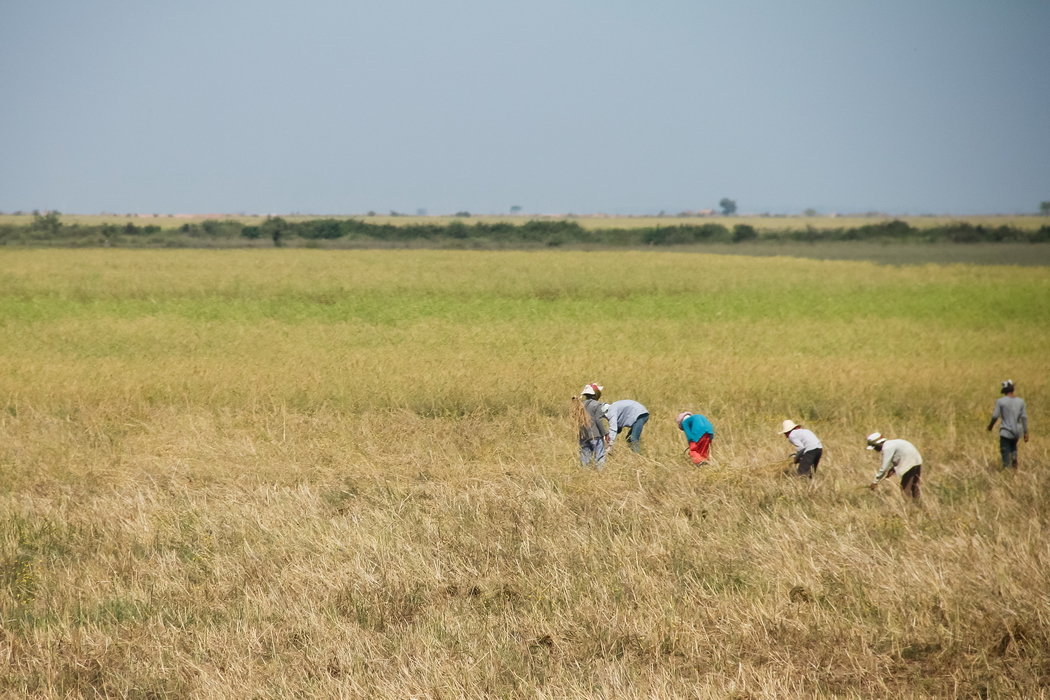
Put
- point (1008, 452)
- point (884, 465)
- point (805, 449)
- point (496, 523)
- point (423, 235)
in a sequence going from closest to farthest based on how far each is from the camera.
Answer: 1. point (496, 523)
2. point (884, 465)
3. point (805, 449)
4. point (1008, 452)
5. point (423, 235)

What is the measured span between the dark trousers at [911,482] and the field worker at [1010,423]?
7.08 feet

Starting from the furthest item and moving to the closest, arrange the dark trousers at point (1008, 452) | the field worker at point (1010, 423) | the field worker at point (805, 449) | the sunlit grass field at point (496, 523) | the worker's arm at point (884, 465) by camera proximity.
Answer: the dark trousers at point (1008, 452)
the field worker at point (1010, 423)
the field worker at point (805, 449)
the worker's arm at point (884, 465)
the sunlit grass field at point (496, 523)

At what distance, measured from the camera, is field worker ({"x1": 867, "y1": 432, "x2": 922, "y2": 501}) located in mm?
11320

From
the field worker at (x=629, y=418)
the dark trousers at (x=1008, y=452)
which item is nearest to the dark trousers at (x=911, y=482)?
the dark trousers at (x=1008, y=452)

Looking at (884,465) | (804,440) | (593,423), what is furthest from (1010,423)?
(593,423)

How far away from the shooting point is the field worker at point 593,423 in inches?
512

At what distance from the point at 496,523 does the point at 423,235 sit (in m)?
87.1

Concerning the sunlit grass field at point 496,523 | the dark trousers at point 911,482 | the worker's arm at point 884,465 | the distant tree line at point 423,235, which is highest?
the distant tree line at point 423,235

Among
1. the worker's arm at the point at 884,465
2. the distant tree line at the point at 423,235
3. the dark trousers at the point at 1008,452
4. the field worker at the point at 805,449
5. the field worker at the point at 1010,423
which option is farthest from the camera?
the distant tree line at the point at 423,235

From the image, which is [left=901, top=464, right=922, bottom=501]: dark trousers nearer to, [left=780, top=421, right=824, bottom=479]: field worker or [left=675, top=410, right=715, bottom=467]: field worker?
[left=780, top=421, right=824, bottom=479]: field worker

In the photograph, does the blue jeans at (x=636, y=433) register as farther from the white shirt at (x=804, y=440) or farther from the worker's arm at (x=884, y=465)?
the worker's arm at (x=884, y=465)

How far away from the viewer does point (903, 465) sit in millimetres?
11352

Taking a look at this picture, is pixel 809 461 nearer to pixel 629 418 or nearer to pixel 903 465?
pixel 903 465

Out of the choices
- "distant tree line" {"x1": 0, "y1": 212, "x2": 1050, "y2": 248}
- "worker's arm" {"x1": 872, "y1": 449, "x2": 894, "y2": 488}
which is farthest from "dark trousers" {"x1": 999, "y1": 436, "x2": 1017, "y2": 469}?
"distant tree line" {"x1": 0, "y1": 212, "x2": 1050, "y2": 248}
